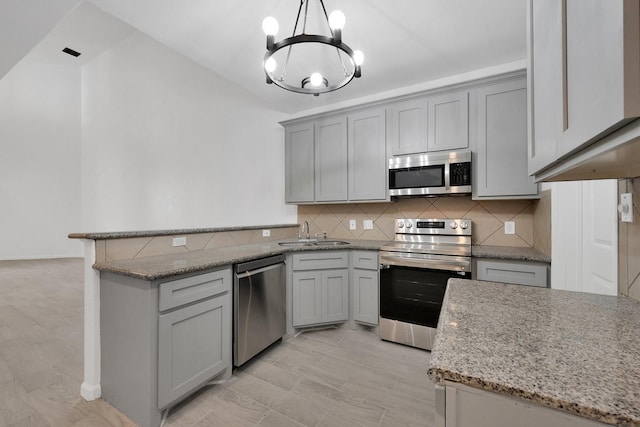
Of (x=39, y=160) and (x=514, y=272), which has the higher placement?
(x=39, y=160)

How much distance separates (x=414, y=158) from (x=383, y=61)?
0.94 metres

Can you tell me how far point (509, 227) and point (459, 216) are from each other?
0.43 meters

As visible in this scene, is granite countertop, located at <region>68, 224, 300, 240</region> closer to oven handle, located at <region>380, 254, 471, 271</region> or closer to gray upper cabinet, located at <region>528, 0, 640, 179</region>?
oven handle, located at <region>380, 254, 471, 271</region>

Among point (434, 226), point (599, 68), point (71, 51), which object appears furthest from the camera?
point (71, 51)

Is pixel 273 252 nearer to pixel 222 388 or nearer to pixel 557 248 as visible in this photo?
pixel 222 388

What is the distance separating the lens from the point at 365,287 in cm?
272

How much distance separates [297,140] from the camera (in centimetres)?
339

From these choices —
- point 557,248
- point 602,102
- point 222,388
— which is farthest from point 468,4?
point 222,388

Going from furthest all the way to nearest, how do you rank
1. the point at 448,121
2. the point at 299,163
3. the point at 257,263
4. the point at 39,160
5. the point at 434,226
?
the point at 39,160 < the point at 299,163 < the point at 434,226 < the point at 448,121 < the point at 257,263

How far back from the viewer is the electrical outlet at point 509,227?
2.55 metres

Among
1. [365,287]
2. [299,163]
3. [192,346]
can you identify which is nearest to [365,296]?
[365,287]

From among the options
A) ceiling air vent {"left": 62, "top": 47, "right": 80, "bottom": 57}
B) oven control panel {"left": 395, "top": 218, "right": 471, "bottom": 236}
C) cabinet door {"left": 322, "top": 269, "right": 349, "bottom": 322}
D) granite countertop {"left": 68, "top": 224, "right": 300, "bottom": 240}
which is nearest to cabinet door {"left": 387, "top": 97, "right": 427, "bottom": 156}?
Result: oven control panel {"left": 395, "top": 218, "right": 471, "bottom": 236}

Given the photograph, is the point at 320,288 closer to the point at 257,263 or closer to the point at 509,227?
the point at 257,263

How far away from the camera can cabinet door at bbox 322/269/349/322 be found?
273 cm
